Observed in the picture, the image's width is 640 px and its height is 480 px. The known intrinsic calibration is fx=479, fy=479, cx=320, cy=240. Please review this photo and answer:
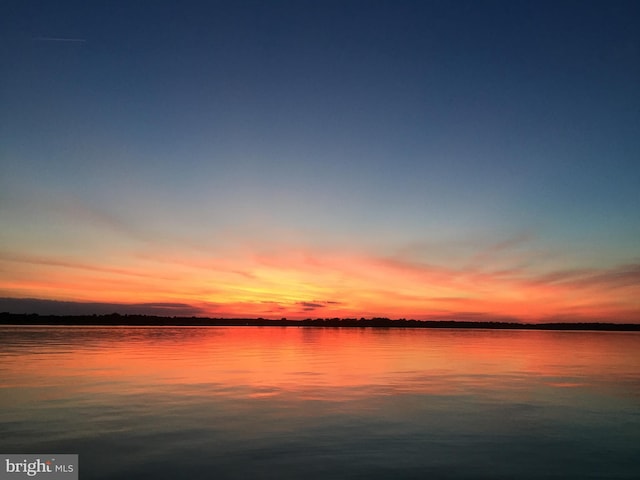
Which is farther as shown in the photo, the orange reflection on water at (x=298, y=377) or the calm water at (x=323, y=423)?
the orange reflection on water at (x=298, y=377)

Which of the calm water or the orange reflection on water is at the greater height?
the calm water

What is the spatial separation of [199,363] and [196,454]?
93.2 ft

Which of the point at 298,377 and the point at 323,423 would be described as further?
the point at 298,377

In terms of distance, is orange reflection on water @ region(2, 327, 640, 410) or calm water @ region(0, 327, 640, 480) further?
orange reflection on water @ region(2, 327, 640, 410)

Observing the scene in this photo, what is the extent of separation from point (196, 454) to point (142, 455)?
1.59m

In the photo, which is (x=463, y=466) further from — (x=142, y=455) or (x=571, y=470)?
(x=142, y=455)

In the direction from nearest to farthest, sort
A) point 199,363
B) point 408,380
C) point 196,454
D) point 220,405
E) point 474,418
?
point 196,454
point 474,418
point 220,405
point 408,380
point 199,363

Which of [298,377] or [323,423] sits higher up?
[323,423]

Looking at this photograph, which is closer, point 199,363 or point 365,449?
point 365,449

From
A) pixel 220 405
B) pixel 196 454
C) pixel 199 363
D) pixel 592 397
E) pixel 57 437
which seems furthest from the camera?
pixel 199 363

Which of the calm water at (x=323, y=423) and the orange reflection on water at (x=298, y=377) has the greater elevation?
the calm water at (x=323, y=423)

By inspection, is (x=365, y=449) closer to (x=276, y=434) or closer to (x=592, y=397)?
(x=276, y=434)

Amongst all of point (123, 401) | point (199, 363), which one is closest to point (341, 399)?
point (123, 401)

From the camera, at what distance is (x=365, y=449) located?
1536 centimetres
